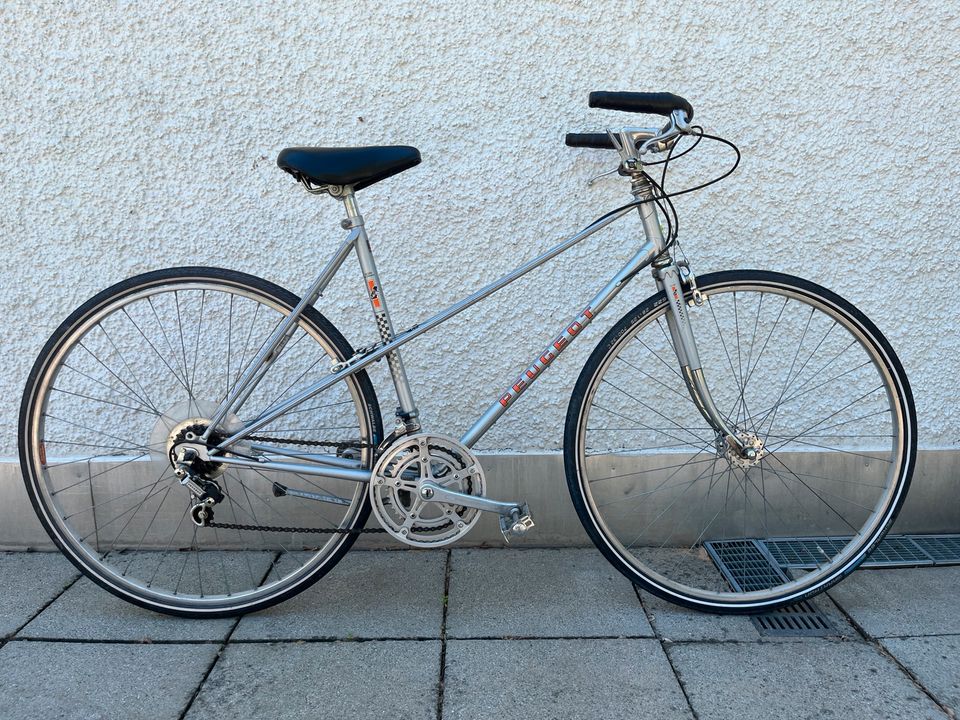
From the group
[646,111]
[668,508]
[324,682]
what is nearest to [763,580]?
[668,508]

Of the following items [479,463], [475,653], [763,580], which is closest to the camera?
[475,653]

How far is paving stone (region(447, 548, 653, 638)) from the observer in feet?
7.63

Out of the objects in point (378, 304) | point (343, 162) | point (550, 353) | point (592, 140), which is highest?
point (343, 162)

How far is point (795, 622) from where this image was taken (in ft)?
7.79

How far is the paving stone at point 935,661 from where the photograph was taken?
204cm

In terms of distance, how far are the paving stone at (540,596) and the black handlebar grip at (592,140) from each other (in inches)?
58.4

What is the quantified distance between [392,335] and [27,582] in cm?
162

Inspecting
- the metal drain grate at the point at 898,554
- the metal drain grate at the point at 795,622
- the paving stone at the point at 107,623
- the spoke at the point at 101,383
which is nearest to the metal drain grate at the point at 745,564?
the metal drain grate at the point at 795,622

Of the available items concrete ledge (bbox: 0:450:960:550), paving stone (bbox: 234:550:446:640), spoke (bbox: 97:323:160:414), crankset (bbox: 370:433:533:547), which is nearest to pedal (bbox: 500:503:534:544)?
crankset (bbox: 370:433:533:547)

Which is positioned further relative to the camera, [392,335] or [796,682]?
[392,335]

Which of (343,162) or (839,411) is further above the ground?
(343,162)

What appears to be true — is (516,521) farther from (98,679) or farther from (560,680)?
(98,679)

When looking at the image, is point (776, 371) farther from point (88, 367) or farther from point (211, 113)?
point (88, 367)

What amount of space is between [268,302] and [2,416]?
1.35 meters
